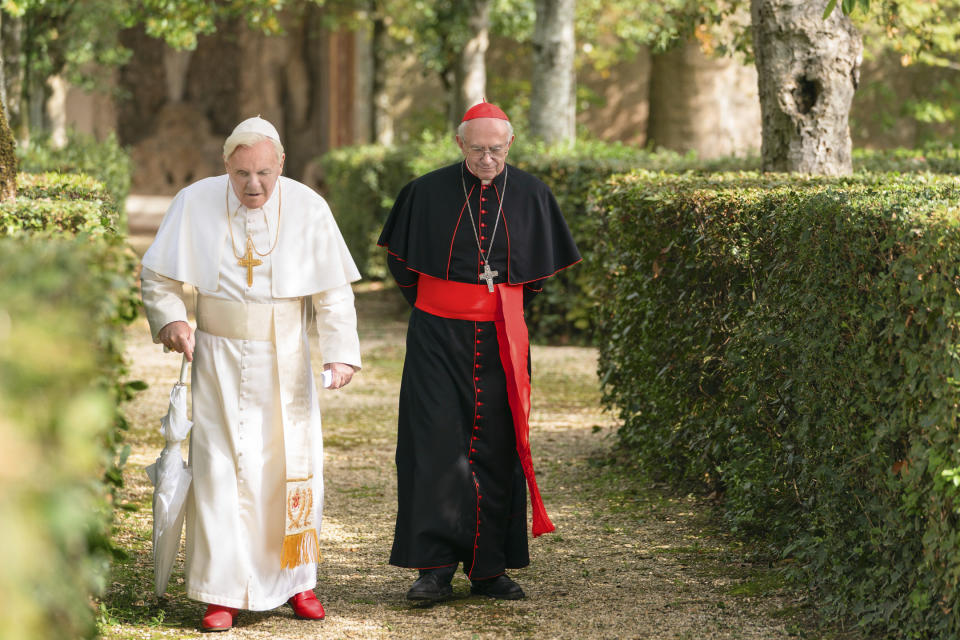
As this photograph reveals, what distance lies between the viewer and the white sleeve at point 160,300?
4.69 meters

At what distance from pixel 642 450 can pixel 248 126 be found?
10.8 feet

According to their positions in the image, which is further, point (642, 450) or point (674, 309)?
point (642, 450)

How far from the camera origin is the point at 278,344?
4777 millimetres

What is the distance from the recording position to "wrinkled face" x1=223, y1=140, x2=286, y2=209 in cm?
467

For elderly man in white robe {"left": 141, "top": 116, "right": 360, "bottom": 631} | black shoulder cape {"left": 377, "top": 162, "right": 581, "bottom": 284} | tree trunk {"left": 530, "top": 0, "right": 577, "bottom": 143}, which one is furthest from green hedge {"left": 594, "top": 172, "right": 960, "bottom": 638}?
tree trunk {"left": 530, "top": 0, "right": 577, "bottom": 143}

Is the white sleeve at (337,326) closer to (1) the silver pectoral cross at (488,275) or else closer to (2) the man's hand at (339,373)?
(2) the man's hand at (339,373)

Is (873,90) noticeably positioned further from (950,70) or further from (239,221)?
(239,221)

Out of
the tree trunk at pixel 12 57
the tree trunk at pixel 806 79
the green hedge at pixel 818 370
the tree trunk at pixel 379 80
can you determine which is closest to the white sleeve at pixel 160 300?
the green hedge at pixel 818 370

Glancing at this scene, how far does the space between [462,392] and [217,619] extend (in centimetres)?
130

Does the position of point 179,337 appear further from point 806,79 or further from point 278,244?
point 806,79

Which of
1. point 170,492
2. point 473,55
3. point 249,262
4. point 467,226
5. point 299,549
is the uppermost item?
point 473,55

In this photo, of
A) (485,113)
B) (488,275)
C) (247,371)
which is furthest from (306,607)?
(485,113)

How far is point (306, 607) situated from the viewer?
4.84m

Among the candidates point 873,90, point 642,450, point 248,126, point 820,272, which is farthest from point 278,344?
point 873,90
